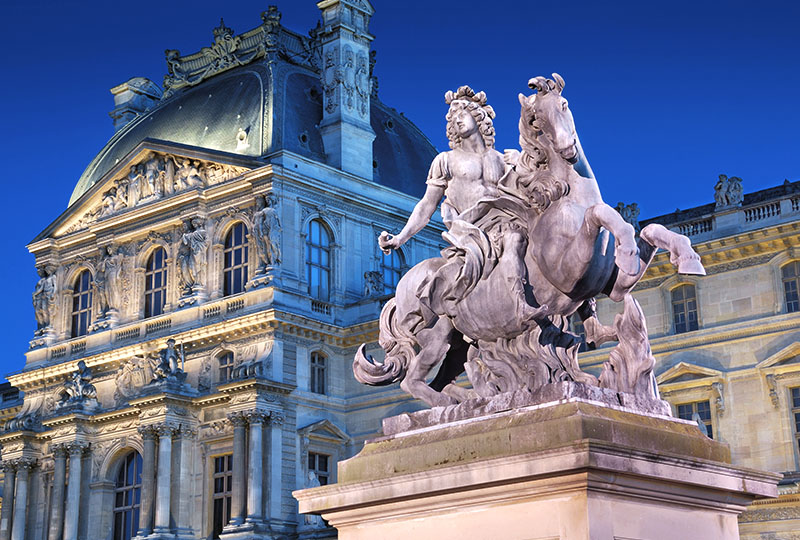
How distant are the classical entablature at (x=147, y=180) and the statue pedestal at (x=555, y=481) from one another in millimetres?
39416

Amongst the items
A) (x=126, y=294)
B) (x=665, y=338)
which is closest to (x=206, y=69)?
(x=126, y=294)

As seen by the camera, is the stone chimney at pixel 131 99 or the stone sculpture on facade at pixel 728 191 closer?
the stone sculpture on facade at pixel 728 191

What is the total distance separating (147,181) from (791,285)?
26.0m

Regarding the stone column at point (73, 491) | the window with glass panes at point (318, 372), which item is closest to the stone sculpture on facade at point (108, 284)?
the stone column at point (73, 491)

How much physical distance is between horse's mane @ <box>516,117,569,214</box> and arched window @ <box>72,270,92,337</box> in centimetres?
4561

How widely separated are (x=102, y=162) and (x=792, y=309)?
1294 inches

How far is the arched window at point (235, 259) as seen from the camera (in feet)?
153

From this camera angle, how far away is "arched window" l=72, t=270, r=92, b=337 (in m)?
51.9

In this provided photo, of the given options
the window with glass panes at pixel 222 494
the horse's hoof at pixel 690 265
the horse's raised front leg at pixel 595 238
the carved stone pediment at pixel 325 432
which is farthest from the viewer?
the carved stone pediment at pixel 325 432

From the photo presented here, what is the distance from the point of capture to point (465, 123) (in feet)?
27.9

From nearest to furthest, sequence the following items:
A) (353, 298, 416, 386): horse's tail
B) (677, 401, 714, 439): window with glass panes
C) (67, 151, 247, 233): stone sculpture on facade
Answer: (353, 298, 416, 386): horse's tail → (677, 401, 714, 439): window with glass panes → (67, 151, 247, 233): stone sculpture on facade

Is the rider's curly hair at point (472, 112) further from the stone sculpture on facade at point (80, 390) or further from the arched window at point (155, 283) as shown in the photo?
the arched window at point (155, 283)

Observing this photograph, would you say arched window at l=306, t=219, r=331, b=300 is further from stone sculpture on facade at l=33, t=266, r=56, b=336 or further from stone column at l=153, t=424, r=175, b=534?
stone sculpture on facade at l=33, t=266, r=56, b=336

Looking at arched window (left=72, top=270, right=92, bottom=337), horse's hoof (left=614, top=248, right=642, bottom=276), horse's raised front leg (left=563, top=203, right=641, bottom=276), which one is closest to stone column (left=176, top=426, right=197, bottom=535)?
arched window (left=72, top=270, right=92, bottom=337)
